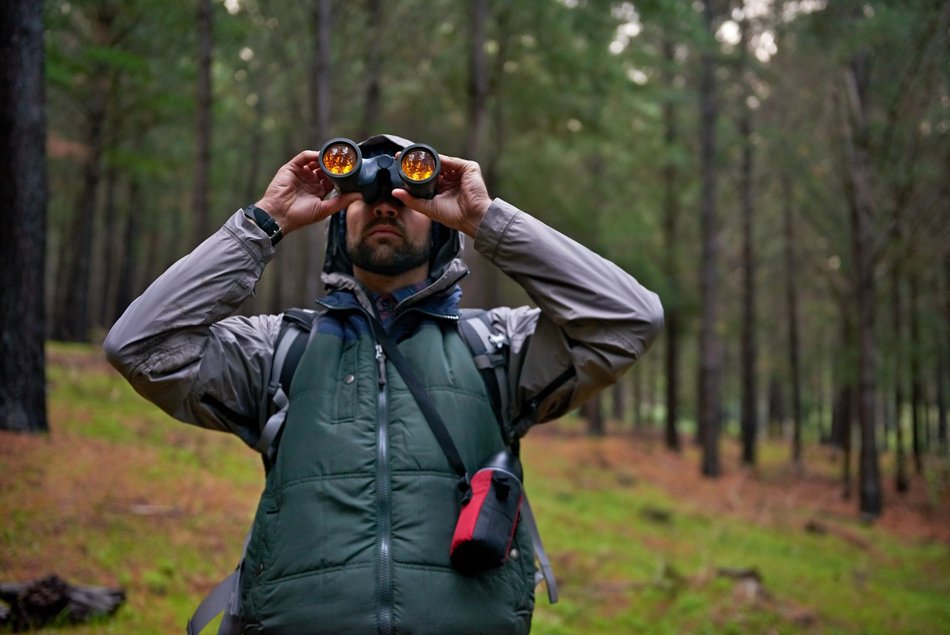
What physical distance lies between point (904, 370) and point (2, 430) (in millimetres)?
16738

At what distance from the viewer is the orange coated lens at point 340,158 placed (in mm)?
2635

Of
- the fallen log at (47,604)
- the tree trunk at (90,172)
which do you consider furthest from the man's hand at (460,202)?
the tree trunk at (90,172)

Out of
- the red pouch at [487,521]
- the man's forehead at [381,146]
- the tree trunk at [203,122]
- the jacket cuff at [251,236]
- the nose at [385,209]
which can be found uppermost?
the tree trunk at [203,122]

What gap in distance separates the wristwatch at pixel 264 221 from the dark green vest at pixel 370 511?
15.3 inches

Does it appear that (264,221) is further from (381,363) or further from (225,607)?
(225,607)

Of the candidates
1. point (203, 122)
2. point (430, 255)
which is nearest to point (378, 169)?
point (430, 255)

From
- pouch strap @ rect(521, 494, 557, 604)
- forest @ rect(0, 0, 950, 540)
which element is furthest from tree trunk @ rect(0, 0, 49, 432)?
pouch strap @ rect(521, 494, 557, 604)

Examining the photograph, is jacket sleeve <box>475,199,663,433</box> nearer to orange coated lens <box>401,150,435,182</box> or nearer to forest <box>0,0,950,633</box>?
orange coated lens <box>401,150,435,182</box>

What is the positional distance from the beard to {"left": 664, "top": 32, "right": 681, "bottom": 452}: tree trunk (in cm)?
1628

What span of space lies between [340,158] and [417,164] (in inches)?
10.7

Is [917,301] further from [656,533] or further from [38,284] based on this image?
[38,284]

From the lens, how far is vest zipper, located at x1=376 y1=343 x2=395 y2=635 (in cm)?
227

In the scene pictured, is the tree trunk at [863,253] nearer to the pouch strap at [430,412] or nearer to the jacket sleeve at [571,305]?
the jacket sleeve at [571,305]

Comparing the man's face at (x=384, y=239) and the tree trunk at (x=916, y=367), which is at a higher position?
the man's face at (x=384, y=239)
